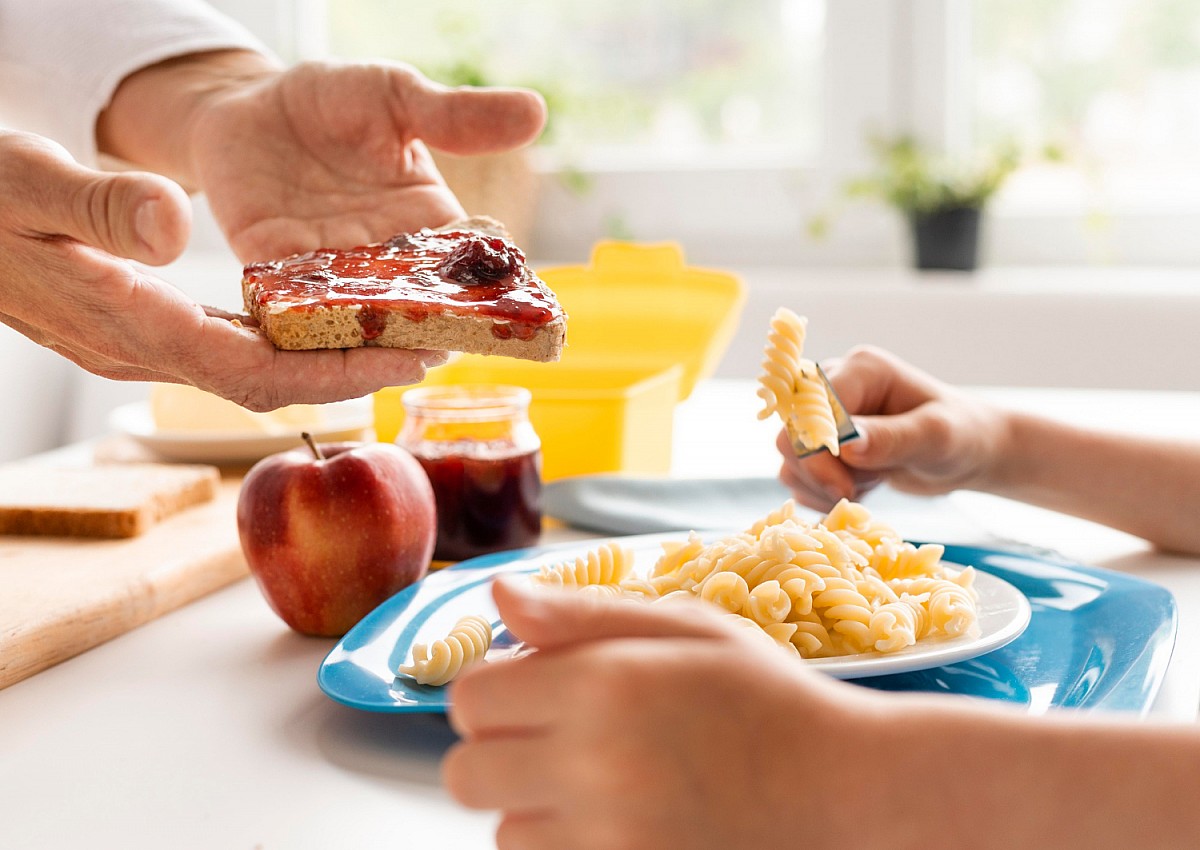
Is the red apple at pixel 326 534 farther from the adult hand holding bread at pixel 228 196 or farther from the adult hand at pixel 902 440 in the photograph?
the adult hand at pixel 902 440

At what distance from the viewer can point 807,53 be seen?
355 cm

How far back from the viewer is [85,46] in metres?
1.78

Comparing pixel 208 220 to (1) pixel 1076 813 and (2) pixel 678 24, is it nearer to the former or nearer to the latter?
(2) pixel 678 24

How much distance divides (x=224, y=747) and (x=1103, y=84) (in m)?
3.05

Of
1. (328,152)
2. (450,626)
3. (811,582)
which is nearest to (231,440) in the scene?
(328,152)

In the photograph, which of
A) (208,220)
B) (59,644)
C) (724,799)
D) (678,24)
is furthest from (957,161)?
(724,799)

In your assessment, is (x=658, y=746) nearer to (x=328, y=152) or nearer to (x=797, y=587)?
(x=797, y=587)

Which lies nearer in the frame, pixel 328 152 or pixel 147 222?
pixel 147 222

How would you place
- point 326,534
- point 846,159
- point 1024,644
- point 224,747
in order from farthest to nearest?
1. point 846,159
2. point 326,534
3. point 1024,644
4. point 224,747

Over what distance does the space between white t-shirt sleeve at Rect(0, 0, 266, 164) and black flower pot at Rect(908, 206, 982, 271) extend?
1.94 meters

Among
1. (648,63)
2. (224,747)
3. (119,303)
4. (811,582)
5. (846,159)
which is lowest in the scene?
(224,747)

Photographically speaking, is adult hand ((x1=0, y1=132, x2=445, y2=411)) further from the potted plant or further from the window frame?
the window frame

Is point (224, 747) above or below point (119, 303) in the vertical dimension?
below

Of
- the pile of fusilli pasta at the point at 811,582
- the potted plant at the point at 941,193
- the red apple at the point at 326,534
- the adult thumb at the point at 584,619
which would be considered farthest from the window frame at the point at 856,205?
the adult thumb at the point at 584,619
